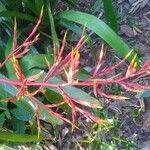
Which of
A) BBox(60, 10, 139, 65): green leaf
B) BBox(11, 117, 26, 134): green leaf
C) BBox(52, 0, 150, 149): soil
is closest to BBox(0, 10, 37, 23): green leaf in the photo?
BBox(60, 10, 139, 65): green leaf

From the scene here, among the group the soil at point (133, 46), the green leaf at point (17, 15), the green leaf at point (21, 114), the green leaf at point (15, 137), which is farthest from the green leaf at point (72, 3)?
the green leaf at point (15, 137)

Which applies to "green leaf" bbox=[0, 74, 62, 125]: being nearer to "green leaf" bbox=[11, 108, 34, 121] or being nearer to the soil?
"green leaf" bbox=[11, 108, 34, 121]

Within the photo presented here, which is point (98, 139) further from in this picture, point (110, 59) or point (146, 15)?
point (146, 15)

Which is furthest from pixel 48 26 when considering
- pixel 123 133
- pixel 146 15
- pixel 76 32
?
pixel 123 133

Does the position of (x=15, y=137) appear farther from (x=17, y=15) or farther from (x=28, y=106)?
(x=17, y=15)

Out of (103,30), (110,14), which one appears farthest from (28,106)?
(110,14)
